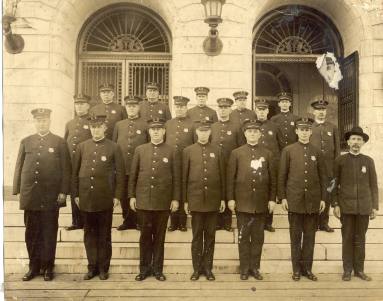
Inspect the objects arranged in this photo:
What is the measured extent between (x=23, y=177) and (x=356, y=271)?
360cm

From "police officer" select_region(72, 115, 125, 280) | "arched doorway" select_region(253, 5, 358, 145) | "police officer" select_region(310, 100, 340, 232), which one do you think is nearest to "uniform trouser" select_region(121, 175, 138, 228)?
"police officer" select_region(72, 115, 125, 280)

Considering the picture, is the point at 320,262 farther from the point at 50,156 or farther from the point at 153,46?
the point at 153,46

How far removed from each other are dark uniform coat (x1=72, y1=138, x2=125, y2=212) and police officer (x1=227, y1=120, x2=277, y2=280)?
3.87 ft

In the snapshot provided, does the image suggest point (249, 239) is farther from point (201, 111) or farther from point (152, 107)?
point (152, 107)

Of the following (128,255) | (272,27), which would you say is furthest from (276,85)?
(128,255)

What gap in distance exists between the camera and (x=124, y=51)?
25.8 ft

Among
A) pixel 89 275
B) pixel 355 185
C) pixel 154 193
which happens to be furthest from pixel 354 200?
pixel 89 275

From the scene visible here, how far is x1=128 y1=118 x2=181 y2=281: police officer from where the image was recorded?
174 inches

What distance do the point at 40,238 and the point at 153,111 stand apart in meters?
2.10

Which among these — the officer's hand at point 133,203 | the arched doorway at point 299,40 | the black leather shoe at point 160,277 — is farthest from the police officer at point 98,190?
the arched doorway at point 299,40

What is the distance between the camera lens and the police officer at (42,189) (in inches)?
173

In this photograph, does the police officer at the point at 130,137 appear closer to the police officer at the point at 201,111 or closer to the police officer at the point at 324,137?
the police officer at the point at 201,111

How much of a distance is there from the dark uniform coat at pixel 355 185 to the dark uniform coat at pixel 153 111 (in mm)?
2220

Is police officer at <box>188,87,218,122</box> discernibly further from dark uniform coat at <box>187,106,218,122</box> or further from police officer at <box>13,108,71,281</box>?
police officer at <box>13,108,71,281</box>
